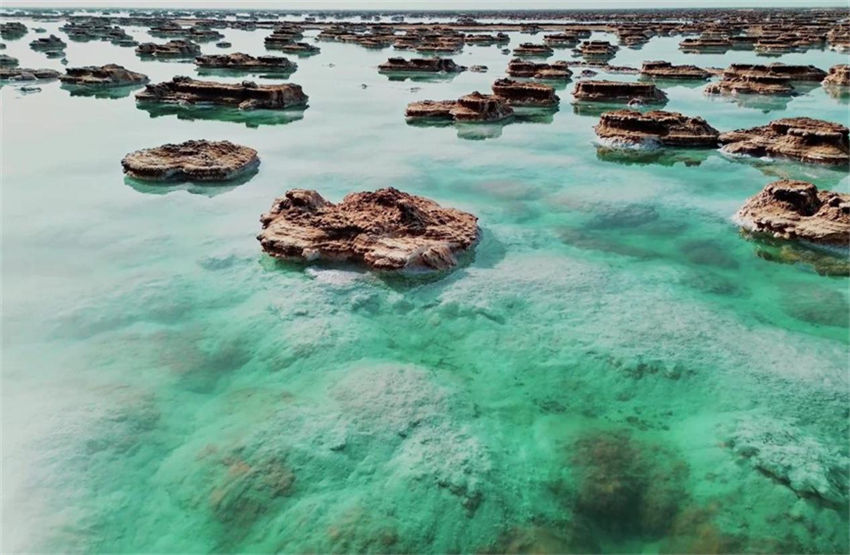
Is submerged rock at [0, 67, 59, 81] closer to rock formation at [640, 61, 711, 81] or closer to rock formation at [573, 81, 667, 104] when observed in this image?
rock formation at [573, 81, 667, 104]

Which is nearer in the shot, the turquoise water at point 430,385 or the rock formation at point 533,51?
the turquoise water at point 430,385

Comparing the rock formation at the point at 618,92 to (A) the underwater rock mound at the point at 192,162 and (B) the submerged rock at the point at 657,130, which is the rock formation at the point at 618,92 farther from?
(A) the underwater rock mound at the point at 192,162

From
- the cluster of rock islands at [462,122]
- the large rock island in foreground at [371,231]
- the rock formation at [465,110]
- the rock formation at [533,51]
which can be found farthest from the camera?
the rock formation at [533,51]

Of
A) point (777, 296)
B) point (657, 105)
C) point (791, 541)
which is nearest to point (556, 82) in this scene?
point (657, 105)

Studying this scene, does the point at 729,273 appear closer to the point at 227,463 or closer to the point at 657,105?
the point at 227,463

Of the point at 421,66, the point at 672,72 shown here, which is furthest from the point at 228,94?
the point at 672,72

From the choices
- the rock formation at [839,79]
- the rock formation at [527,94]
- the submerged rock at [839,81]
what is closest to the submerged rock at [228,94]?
the rock formation at [527,94]

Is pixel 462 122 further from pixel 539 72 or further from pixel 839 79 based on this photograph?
pixel 839 79

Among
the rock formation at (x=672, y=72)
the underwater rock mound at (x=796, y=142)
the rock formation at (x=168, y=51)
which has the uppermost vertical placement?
the rock formation at (x=672, y=72)
